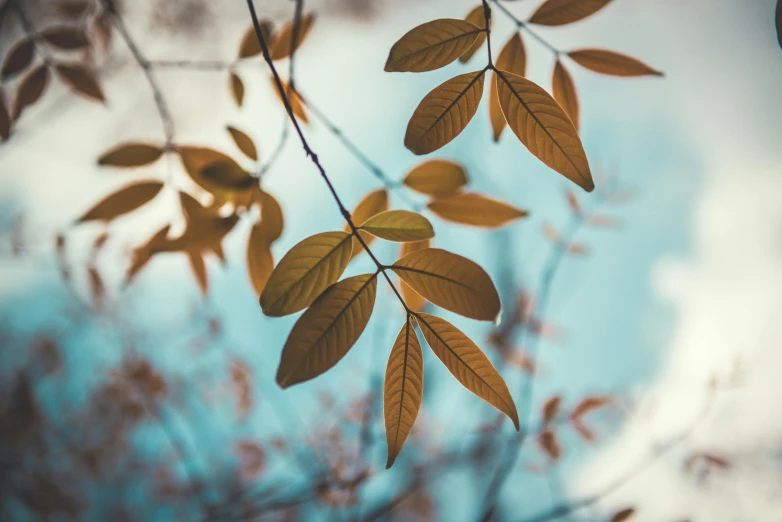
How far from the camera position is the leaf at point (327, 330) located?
386 mm

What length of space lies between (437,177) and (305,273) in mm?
320

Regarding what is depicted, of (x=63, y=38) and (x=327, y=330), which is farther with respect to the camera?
(x=63, y=38)

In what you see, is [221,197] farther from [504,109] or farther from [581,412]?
[581,412]

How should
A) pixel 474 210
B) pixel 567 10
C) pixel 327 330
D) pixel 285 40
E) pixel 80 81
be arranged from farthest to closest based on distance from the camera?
pixel 80 81, pixel 285 40, pixel 474 210, pixel 567 10, pixel 327 330

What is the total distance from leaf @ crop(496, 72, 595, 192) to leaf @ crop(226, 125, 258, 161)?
0.43 m

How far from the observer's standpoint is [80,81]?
0.88 metres

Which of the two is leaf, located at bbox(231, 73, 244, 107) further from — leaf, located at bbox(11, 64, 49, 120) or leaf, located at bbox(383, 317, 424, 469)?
leaf, located at bbox(383, 317, 424, 469)

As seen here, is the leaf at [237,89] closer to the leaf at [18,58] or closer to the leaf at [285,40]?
the leaf at [285,40]

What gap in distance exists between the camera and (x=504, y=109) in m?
0.44

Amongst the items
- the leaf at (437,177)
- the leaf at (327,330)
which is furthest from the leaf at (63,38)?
the leaf at (327,330)

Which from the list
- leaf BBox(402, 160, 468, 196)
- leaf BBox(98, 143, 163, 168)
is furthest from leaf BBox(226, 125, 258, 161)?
leaf BBox(402, 160, 468, 196)

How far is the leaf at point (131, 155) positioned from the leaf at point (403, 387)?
1.92 feet

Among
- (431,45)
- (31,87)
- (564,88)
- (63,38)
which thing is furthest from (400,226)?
(63,38)

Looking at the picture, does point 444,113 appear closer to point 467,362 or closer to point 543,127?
point 543,127
